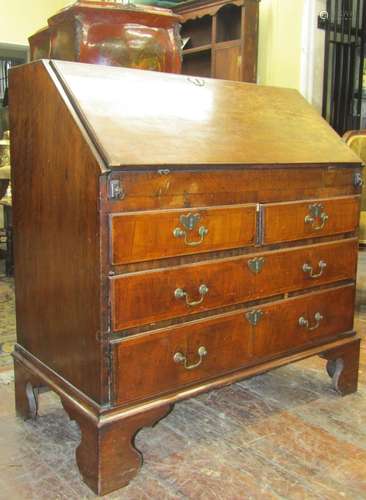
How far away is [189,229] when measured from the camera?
1517 millimetres

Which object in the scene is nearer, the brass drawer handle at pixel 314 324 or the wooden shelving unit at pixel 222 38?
the brass drawer handle at pixel 314 324

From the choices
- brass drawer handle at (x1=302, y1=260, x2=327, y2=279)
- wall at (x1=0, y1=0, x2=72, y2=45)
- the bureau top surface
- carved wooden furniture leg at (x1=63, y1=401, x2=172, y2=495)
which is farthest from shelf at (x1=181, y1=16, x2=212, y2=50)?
carved wooden furniture leg at (x1=63, y1=401, x2=172, y2=495)

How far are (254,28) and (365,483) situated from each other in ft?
12.4

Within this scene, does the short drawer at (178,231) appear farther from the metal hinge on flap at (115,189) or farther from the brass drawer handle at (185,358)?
the brass drawer handle at (185,358)

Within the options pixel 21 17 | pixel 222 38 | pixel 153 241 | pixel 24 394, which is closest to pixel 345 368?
pixel 153 241

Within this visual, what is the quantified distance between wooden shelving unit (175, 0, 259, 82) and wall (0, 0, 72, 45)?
1973 millimetres

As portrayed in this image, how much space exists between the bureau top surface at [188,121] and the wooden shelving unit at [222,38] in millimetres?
2604

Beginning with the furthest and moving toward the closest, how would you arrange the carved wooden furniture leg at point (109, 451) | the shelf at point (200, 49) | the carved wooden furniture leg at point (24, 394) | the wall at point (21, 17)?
the wall at point (21, 17)
the shelf at point (200, 49)
the carved wooden furniture leg at point (24, 394)
the carved wooden furniture leg at point (109, 451)

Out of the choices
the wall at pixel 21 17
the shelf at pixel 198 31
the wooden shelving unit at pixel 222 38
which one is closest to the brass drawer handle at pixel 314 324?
the wooden shelving unit at pixel 222 38

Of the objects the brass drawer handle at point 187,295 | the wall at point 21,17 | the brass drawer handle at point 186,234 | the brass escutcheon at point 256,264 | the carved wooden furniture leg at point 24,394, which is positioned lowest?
the carved wooden furniture leg at point 24,394

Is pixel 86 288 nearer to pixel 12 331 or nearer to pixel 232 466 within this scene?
pixel 232 466

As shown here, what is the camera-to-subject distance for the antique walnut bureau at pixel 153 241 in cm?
142

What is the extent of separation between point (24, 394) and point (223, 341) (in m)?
0.70

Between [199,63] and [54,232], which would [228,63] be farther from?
[54,232]
